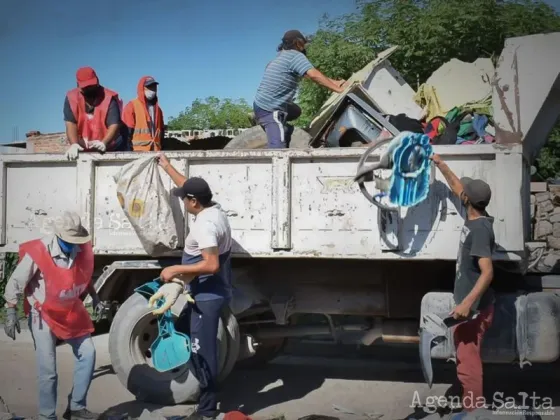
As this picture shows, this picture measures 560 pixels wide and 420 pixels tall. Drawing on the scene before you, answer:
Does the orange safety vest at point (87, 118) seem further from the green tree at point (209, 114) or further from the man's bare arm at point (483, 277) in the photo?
the green tree at point (209, 114)

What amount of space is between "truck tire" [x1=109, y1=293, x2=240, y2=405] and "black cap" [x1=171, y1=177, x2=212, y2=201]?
2.83ft

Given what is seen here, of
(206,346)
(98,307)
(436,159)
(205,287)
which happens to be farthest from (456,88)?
(98,307)

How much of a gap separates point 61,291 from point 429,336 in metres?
2.51

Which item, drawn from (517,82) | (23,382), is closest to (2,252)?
(23,382)

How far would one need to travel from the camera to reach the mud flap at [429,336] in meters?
4.42

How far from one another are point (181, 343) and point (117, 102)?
2349 millimetres

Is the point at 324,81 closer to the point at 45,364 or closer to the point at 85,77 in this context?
the point at 85,77

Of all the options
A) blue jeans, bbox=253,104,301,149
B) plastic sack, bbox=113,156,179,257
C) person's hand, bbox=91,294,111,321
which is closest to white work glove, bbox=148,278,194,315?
plastic sack, bbox=113,156,179,257

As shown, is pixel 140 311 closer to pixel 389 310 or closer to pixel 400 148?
pixel 389 310

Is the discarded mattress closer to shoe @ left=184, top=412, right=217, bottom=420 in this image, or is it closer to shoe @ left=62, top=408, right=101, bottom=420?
shoe @ left=184, top=412, right=217, bottom=420

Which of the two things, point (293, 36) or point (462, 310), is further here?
point (293, 36)

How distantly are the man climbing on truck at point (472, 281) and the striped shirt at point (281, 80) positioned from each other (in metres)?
1.52

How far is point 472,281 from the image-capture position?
4.16 metres

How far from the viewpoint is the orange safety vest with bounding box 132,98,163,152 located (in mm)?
5906
